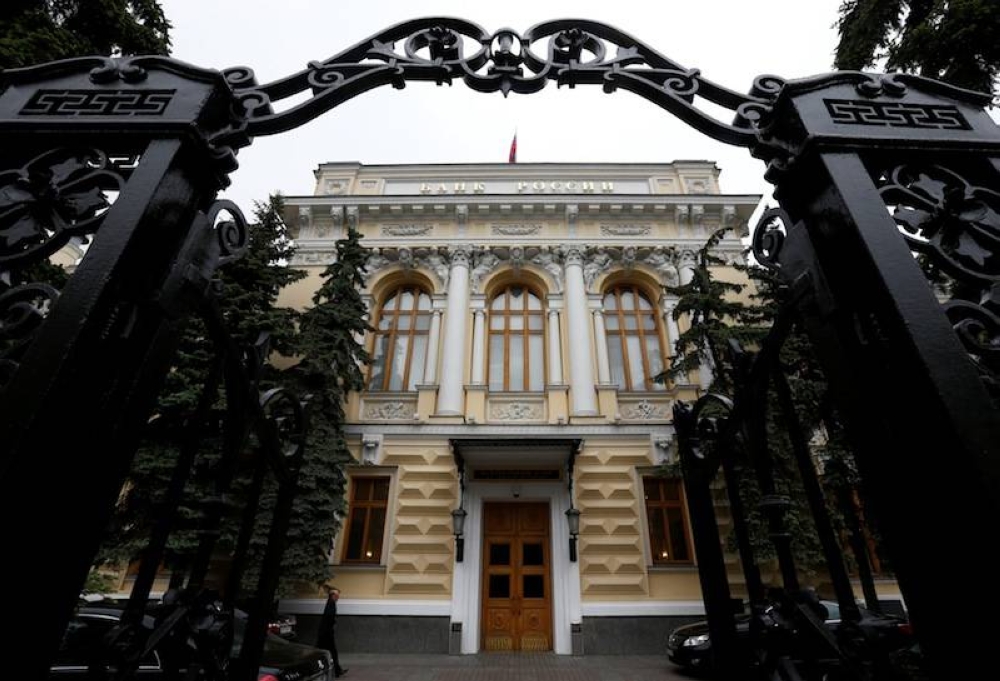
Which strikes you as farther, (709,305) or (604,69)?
(709,305)

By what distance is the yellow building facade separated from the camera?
38.9ft

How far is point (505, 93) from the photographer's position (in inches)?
88.7

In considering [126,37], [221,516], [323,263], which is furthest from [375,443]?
[221,516]

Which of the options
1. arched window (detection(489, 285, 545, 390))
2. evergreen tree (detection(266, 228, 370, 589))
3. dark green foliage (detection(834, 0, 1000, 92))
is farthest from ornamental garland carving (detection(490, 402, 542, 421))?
dark green foliage (detection(834, 0, 1000, 92))

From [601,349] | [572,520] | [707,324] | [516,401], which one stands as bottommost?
[572,520]

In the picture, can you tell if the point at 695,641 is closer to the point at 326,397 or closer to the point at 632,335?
the point at 632,335

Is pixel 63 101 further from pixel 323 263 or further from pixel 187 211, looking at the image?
pixel 323 263

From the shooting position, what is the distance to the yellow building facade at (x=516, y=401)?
38.9 ft

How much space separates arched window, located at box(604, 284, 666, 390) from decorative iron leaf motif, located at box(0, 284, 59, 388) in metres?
13.9

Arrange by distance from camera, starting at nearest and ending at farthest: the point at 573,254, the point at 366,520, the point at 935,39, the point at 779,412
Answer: the point at 935,39 → the point at 779,412 → the point at 366,520 → the point at 573,254

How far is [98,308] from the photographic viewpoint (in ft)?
4.28

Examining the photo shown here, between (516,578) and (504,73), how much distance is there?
12415 mm

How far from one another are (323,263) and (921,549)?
672 inches

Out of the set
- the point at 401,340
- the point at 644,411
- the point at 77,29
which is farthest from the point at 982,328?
the point at 401,340
